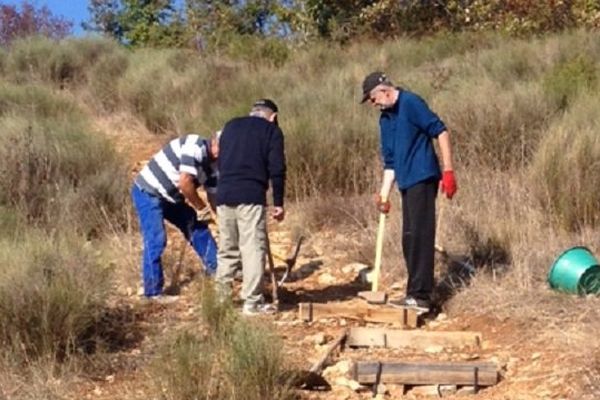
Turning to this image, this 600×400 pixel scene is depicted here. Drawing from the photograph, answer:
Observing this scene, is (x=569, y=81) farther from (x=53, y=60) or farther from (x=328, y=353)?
(x=53, y=60)

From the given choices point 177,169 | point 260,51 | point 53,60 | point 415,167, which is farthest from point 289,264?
point 53,60

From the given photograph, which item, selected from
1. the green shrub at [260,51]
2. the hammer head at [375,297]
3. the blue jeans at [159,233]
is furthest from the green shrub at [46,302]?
the green shrub at [260,51]

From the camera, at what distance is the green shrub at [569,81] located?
12430 millimetres

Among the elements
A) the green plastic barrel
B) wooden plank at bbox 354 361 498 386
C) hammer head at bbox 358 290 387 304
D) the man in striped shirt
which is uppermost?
the man in striped shirt

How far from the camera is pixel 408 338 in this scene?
7.37 m

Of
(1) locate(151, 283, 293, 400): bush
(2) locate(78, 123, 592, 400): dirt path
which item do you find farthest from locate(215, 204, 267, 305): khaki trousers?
(1) locate(151, 283, 293, 400): bush

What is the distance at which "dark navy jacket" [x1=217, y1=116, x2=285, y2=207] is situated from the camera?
802 centimetres

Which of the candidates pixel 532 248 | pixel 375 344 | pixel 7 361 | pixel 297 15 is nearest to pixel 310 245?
pixel 532 248

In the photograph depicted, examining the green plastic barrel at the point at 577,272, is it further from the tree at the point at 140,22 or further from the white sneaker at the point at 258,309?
the tree at the point at 140,22

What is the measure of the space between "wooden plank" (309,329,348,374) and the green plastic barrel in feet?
4.66

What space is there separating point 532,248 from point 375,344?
1814 mm

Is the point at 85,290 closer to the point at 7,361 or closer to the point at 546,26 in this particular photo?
the point at 7,361

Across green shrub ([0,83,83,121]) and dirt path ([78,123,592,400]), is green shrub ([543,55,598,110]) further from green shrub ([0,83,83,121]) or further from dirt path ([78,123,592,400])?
green shrub ([0,83,83,121])

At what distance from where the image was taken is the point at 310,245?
10391mm
